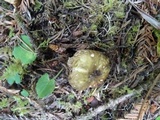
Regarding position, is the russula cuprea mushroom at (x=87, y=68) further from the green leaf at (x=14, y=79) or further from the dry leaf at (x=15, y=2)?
the dry leaf at (x=15, y=2)

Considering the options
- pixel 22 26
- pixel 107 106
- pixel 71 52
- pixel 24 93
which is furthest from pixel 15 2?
pixel 107 106

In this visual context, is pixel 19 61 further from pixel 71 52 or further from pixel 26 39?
pixel 71 52

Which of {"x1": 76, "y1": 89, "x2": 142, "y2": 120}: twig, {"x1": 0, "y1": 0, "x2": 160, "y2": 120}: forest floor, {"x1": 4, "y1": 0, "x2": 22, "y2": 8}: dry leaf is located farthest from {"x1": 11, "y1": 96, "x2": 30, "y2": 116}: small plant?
{"x1": 4, "y1": 0, "x2": 22, "y2": 8}: dry leaf

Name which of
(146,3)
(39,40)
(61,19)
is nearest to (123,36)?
(146,3)

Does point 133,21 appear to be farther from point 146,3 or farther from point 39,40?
point 39,40

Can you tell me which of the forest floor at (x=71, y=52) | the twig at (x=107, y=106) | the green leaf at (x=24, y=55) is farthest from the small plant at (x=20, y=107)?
the twig at (x=107, y=106)

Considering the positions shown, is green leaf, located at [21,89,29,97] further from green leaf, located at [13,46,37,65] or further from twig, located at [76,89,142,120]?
twig, located at [76,89,142,120]

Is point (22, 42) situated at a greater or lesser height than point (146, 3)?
lesser

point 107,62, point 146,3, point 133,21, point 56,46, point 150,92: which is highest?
point 146,3
